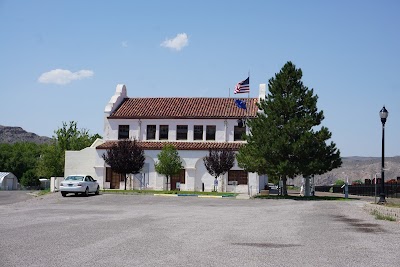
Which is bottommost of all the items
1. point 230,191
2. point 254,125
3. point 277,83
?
point 230,191

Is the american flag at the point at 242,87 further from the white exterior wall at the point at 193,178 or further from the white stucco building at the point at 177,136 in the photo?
the white exterior wall at the point at 193,178

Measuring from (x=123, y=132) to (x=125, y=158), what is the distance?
7382 mm

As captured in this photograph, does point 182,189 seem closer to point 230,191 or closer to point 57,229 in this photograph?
point 230,191

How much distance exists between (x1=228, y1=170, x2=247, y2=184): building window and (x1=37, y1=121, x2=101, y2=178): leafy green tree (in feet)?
123

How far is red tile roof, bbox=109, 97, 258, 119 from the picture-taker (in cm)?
5200

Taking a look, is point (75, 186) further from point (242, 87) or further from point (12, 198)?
point (242, 87)

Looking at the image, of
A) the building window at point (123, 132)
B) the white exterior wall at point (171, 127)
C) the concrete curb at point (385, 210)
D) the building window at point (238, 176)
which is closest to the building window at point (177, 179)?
the white exterior wall at point (171, 127)

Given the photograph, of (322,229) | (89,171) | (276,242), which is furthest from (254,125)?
(276,242)

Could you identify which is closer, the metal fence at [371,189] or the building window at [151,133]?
the metal fence at [371,189]

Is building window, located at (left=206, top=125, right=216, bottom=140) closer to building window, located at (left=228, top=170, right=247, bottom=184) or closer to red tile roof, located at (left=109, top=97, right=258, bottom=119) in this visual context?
red tile roof, located at (left=109, top=97, right=258, bottom=119)

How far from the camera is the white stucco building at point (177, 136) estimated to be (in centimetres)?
4938

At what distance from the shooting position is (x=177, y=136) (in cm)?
5222

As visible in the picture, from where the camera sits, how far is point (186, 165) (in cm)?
4953

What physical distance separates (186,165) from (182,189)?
2329mm
